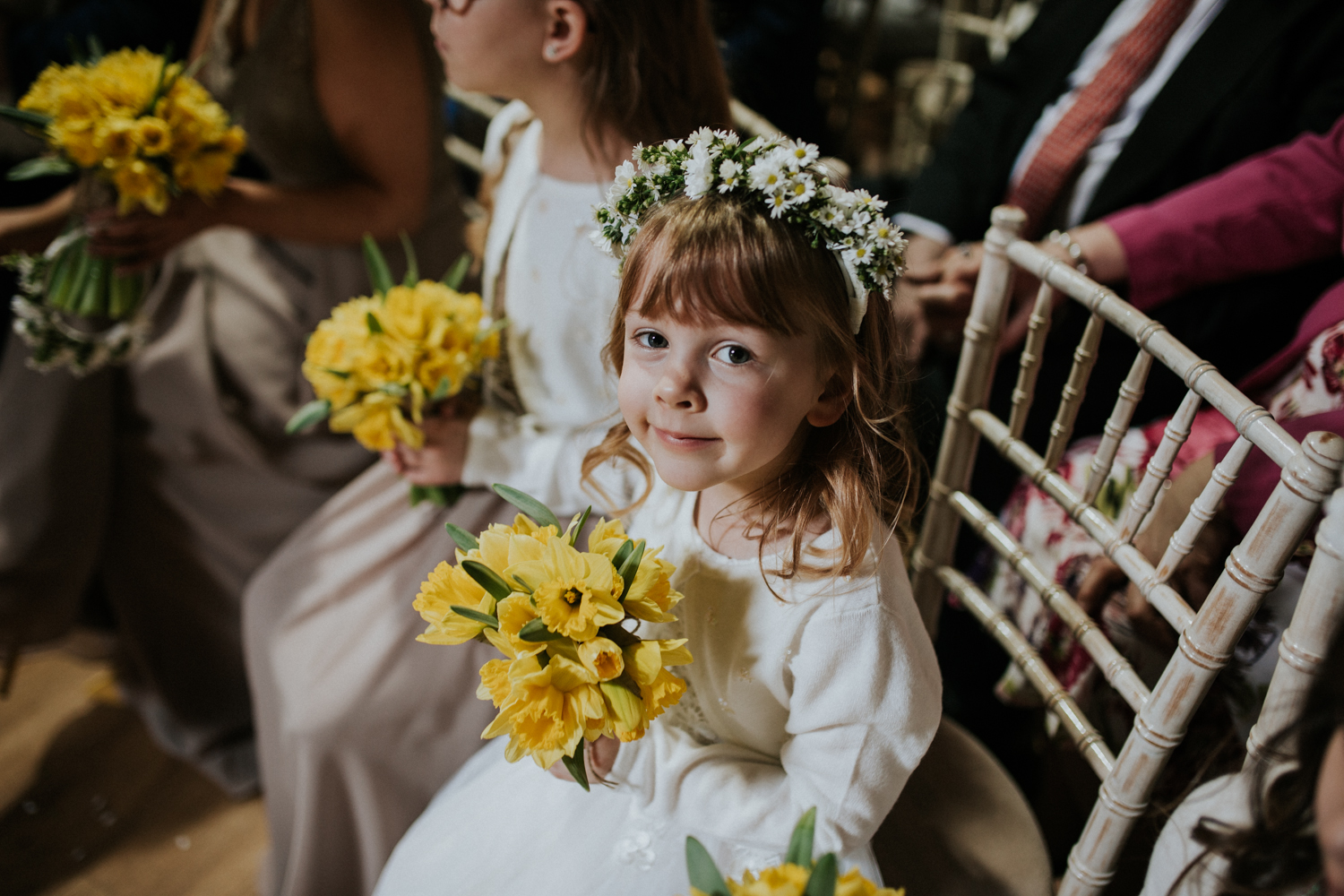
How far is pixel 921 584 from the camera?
3.54 ft

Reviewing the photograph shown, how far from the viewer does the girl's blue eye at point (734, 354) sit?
0.66m

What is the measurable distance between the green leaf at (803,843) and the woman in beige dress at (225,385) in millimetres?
1120

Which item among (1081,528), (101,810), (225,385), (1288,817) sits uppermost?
(1288,817)

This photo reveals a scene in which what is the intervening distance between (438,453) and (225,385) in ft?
1.83

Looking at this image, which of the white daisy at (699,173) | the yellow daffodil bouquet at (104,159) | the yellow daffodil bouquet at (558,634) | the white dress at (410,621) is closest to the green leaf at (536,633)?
the yellow daffodil bouquet at (558,634)

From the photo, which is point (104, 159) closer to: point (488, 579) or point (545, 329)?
point (545, 329)

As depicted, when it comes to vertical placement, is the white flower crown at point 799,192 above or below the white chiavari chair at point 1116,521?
above

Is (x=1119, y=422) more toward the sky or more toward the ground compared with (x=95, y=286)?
more toward the sky

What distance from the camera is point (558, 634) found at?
25.0 inches

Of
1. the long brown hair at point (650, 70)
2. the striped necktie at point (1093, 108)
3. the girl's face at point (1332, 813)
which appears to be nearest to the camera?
the girl's face at point (1332, 813)

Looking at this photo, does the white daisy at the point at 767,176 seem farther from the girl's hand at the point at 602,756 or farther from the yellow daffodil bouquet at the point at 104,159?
the yellow daffodil bouquet at the point at 104,159

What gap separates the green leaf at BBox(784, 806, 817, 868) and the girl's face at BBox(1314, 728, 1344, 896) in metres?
0.28

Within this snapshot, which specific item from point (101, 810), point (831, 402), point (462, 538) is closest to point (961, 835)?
point (831, 402)

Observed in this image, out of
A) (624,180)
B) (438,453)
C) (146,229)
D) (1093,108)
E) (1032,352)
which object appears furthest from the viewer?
(1093,108)
